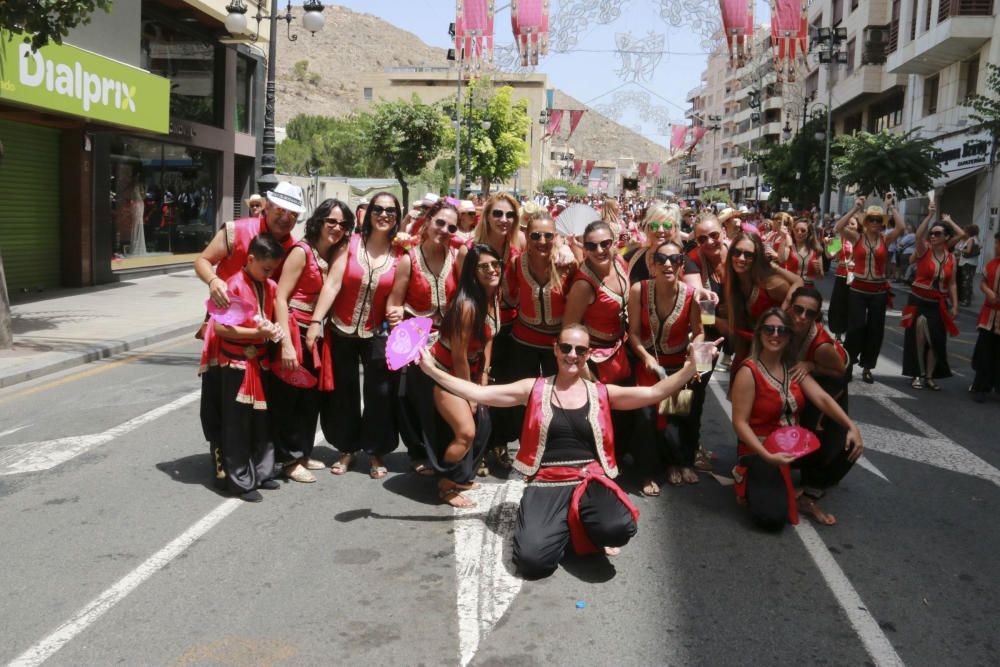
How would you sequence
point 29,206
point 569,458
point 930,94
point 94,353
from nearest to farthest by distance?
point 569,458
point 94,353
point 29,206
point 930,94

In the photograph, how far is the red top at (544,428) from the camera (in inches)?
190

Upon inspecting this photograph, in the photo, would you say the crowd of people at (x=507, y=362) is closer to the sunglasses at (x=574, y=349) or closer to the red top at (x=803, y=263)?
the sunglasses at (x=574, y=349)

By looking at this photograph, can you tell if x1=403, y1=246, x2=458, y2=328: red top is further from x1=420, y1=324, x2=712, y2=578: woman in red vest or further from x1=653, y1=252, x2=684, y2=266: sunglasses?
x1=653, y1=252, x2=684, y2=266: sunglasses

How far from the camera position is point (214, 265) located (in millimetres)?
6051

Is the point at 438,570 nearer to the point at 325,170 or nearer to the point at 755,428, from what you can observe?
the point at 755,428

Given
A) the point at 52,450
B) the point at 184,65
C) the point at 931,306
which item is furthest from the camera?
the point at 184,65

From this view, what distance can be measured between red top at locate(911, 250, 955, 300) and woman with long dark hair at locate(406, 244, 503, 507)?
6.18 metres

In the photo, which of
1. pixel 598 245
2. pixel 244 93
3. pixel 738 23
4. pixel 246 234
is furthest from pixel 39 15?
pixel 244 93

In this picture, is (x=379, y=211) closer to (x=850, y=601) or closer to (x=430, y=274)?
(x=430, y=274)

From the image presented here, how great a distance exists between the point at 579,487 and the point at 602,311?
1587mm

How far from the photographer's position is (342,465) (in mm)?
6316

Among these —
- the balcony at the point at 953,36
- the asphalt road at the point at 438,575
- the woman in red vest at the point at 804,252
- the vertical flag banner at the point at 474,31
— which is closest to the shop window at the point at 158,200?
the vertical flag banner at the point at 474,31

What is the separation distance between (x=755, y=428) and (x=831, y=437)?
640mm

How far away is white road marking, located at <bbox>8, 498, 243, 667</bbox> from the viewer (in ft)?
12.1
